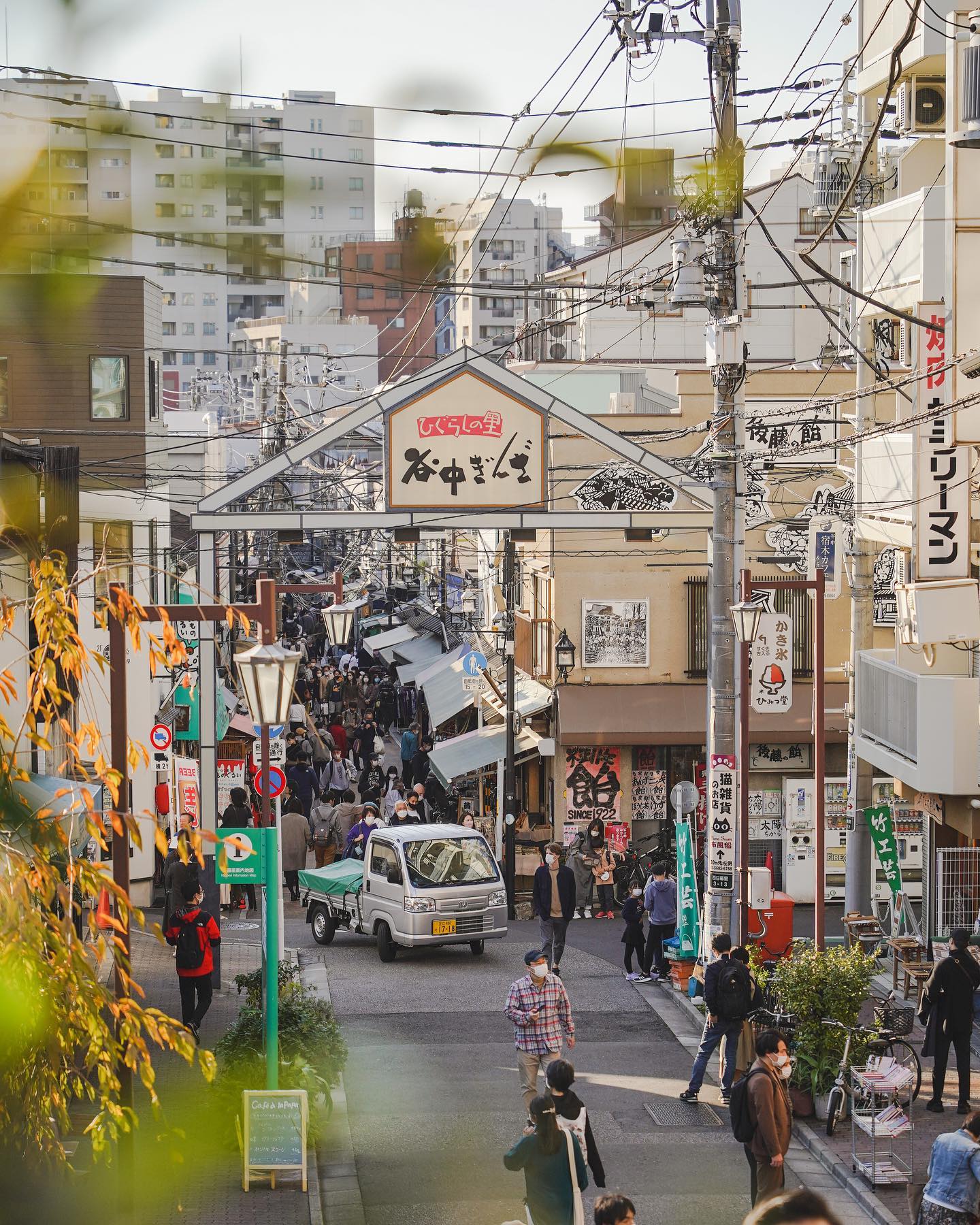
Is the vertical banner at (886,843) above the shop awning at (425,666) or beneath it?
beneath

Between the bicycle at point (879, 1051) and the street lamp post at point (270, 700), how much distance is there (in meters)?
4.71

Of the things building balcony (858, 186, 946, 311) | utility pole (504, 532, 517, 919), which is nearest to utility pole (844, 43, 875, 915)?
building balcony (858, 186, 946, 311)

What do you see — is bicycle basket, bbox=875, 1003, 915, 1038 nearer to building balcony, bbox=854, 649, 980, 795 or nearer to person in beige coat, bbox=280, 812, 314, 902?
building balcony, bbox=854, 649, 980, 795

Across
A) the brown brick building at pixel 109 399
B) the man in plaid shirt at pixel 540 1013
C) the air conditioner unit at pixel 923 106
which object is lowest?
the man in plaid shirt at pixel 540 1013

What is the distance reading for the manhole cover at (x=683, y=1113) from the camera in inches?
519

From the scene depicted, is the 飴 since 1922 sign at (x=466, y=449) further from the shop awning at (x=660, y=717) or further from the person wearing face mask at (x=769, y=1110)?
the person wearing face mask at (x=769, y=1110)

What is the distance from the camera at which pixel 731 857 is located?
1711 centimetres

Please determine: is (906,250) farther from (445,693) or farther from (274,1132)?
(445,693)

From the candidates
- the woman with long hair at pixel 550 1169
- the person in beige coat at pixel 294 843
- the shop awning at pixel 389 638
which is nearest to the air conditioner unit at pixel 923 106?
the person in beige coat at pixel 294 843

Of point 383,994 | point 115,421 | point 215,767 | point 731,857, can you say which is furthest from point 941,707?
point 115,421

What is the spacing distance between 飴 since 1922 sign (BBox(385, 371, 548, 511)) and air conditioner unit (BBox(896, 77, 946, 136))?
6085 millimetres

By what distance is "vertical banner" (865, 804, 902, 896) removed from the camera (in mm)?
19797

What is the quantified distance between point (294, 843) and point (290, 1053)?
40.8 feet

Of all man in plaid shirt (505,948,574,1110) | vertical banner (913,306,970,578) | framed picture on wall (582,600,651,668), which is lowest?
man in plaid shirt (505,948,574,1110)
